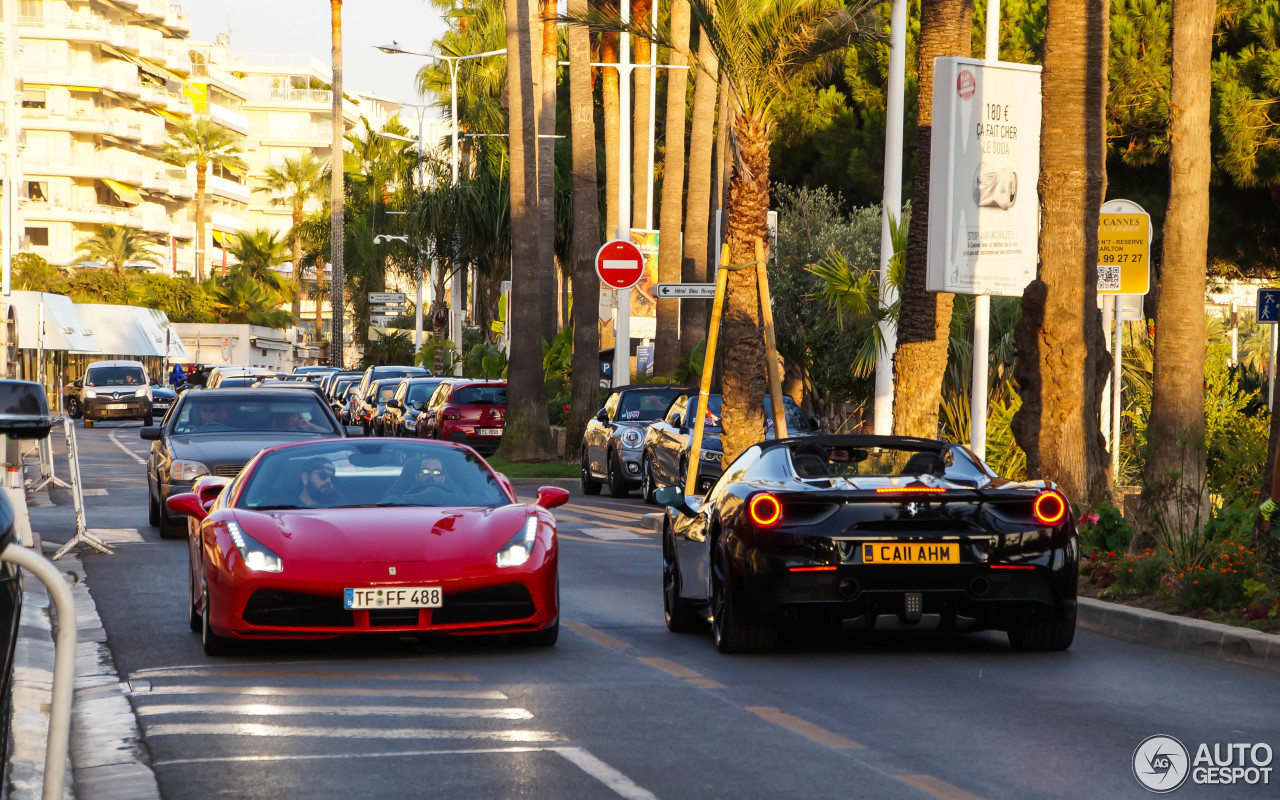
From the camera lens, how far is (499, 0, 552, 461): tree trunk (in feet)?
111

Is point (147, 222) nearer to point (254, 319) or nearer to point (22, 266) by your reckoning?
point (254, 319)

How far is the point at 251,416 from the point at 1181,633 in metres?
11.6

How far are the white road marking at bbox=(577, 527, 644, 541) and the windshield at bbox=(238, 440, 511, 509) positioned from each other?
305 inches

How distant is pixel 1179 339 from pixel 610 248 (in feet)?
42.6

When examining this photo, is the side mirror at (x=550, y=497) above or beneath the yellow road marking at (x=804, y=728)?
above

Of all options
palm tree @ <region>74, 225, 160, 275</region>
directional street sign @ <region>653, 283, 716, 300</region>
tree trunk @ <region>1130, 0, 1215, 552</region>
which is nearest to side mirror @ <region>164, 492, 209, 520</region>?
tree trunk @ <region>1130, 0, 1215, 552</region>

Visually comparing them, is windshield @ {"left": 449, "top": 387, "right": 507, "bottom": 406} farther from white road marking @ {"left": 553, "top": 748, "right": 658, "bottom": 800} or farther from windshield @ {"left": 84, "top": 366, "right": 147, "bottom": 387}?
white road marking @ {"left": 553, "top": 748, "right": 658, "bottom": 800}

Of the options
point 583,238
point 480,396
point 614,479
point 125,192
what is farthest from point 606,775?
point 125,192

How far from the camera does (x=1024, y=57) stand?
1346 inches

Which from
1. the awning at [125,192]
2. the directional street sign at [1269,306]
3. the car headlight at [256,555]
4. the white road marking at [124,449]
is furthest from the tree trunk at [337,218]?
the awning at [125,192]

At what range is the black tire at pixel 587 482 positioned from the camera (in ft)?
90.6

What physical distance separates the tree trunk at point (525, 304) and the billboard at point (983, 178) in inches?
676

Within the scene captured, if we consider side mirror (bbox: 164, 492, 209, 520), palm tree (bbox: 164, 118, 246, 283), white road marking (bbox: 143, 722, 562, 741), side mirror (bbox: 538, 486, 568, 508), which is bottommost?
white road marking (bbox: 143, 722, 562, 741)

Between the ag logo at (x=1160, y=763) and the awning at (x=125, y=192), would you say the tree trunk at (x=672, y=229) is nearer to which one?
the ag logo at (x=1160, y=763)
